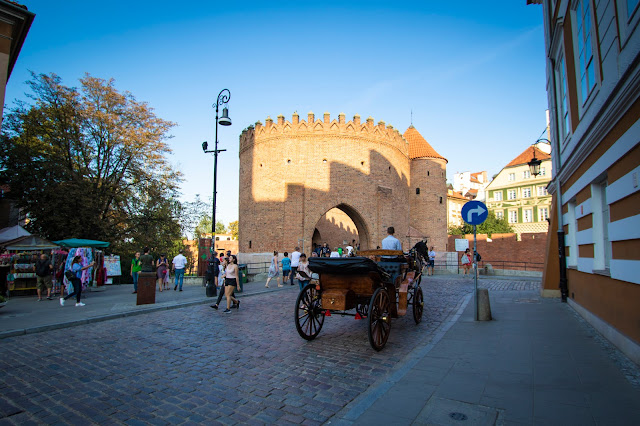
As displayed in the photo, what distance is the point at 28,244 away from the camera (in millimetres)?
14555

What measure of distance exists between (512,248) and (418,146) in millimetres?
12832

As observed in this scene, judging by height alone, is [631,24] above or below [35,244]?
above

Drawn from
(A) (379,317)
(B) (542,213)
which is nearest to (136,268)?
(A) (379,317)

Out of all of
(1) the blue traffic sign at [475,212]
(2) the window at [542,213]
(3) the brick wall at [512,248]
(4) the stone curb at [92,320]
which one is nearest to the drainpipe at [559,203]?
(1) the blue traffic sign at [475,212]

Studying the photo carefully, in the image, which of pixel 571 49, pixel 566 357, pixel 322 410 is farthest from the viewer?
pixel 571 49

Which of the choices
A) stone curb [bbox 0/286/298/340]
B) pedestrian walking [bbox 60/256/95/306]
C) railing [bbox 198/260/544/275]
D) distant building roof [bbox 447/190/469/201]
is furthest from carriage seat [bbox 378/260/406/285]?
distant building roof [bbox 447/190/469/201]

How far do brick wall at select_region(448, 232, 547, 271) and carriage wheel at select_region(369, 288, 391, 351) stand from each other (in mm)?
28907

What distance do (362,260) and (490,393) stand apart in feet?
8.18

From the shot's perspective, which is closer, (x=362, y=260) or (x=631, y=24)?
(x=631, y=24)

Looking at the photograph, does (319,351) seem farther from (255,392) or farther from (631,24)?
(631,24)

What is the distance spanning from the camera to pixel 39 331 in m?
7.18

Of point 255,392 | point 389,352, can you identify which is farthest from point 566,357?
point 255,392

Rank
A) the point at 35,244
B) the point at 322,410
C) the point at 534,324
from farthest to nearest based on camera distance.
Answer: the point at 35,244, the point at 534,324, the point at 322,410

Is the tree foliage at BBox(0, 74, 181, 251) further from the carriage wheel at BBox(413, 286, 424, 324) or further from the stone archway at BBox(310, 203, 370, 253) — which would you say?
the carriage wheel at BBox(413, 286, 424, 324)
